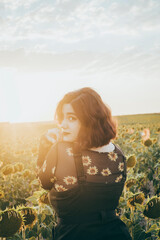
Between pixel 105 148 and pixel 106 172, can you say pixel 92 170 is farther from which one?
pixel 105 148

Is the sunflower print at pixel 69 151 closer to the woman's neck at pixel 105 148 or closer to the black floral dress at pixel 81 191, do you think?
the black floral dress at pixel 81 191

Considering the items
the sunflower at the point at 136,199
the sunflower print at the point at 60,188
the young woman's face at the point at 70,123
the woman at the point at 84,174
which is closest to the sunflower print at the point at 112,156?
the woman at the point at 84,174

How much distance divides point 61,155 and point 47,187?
32 centimetres

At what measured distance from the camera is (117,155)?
2053 mm

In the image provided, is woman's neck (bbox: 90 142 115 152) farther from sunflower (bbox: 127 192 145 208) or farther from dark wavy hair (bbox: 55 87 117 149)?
sunflower (bbox: 127 192 145 208)

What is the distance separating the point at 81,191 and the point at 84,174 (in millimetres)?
136

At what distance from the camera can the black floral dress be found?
185 centimetres

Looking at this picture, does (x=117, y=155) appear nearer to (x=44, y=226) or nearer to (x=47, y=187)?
(x=47, y=187)

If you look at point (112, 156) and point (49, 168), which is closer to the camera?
point (49, 168)

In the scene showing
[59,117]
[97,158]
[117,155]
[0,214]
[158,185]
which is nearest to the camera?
[0,214]

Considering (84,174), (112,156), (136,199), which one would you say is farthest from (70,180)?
(136,199)

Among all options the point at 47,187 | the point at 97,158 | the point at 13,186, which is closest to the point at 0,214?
the point at 47,187

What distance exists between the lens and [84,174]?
6.08 ft

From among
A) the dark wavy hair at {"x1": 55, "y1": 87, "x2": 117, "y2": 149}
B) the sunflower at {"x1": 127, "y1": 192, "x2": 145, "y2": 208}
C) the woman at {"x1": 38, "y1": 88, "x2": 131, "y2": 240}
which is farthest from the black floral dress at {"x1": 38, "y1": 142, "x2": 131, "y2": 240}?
the sunflower at {"x1": 127, "y1": 192, "x2": 145, "y2": 208}
